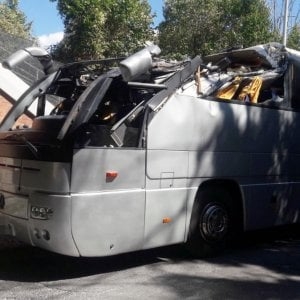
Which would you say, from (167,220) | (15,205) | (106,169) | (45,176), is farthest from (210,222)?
(15,205)

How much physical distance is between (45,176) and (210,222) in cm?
254

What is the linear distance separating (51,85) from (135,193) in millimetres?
2281

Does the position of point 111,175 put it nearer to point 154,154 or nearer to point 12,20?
point 154,154

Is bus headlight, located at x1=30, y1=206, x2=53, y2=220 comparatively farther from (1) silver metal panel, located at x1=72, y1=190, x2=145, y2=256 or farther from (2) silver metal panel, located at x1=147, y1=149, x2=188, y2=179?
(2) silver metal panel, located at x1=147, y1=149, x2=188, y2=179

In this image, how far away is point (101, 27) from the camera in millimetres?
21062

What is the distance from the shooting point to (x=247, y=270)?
6.91 m

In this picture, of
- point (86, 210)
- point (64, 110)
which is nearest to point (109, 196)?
point (86, 210)

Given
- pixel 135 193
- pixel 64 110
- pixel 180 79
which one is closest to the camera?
pixel 135 193

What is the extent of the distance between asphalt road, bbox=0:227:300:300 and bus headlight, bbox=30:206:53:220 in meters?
0.78

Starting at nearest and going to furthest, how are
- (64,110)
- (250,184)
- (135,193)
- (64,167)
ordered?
(64,167), (135,193), (64,110), (250,184)

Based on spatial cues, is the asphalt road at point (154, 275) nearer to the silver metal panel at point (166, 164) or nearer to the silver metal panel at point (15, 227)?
the silver metal panel at point (15, 227)

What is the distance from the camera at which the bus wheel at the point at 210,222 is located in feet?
23.8

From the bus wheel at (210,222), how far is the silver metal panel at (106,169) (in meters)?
1.20

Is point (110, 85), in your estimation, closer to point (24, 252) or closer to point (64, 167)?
point (64, 167)
